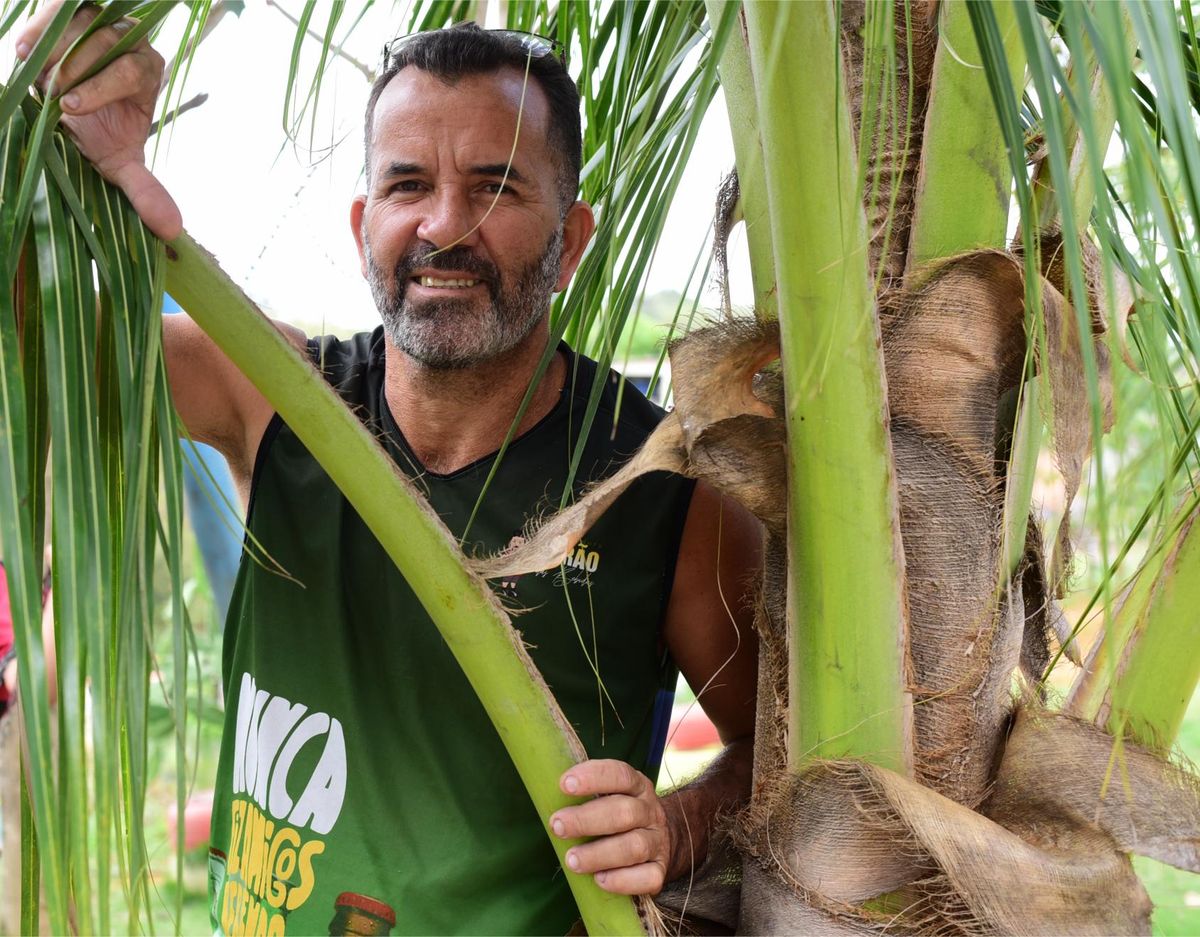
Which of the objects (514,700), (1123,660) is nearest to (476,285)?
(514,700)

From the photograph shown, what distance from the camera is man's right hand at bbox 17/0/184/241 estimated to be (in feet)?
2.26

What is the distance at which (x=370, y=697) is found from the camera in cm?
114

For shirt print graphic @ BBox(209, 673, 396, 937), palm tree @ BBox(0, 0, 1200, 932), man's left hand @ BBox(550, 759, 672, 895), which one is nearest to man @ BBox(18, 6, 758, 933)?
shirt print graphic @ BBox(209, 673, 396, 937)

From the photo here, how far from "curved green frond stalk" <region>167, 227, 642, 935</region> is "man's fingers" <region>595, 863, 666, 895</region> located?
0.08 ft

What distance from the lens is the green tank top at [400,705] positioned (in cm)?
111

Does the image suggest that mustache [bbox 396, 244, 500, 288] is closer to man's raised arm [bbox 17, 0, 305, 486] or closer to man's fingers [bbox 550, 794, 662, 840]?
man's raised arm [bbox 17, 0, 305, 486]

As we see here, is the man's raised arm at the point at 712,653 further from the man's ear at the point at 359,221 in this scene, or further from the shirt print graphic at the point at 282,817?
the man's ear at the point at 359,221

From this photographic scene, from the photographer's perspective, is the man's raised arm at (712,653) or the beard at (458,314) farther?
the beard at (458,314)

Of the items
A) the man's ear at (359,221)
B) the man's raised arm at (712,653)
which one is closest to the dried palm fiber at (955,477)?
the man's raised arm at (712,653)

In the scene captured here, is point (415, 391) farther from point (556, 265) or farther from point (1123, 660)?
point (1123, 660)

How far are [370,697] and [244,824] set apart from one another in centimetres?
18

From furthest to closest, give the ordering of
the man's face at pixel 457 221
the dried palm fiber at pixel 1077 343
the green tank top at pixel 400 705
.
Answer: the man's face at pixel 457 221
the green tank top at pixel 400 705
the dried palm fiber at pixel 1077 343

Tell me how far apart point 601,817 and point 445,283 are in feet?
2.01

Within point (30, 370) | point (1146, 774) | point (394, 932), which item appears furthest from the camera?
point (394, 932)
